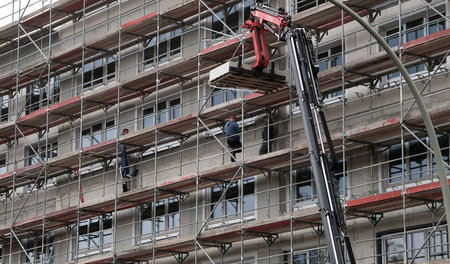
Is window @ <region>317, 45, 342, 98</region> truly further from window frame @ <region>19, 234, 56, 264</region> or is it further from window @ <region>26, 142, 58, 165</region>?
window frame @ <region>19, 234, 56, 264</region>

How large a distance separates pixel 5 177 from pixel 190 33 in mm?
10340

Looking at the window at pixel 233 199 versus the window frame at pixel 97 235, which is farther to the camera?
the window frame at pixel 97 235

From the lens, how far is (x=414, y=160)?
30.0 meters

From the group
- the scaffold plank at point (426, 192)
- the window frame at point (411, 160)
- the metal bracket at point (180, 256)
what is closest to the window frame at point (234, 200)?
the metal bracket at point (180, 256)

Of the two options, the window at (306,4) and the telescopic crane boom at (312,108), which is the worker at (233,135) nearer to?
the window at (306,4)

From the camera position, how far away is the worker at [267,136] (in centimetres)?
3338

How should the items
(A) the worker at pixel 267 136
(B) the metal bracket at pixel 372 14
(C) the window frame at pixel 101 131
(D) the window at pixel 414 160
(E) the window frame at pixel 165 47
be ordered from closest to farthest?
(D) the window at pixel 414 160 < (B) the metal bracket at pixel 372 14 < (A) the worker at pixel 267 136 < (E) the window frame at pixel 165 47 < (C) the window frame at pixel 101 131

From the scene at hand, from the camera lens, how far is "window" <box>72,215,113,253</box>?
130ft

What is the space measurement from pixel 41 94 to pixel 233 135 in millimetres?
13094

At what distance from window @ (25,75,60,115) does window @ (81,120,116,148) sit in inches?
97.2

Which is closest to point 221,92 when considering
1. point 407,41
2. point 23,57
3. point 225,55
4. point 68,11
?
point 225,55

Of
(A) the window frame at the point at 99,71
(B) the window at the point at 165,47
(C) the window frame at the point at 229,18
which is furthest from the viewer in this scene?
(A) the window frame at the point at 99,71

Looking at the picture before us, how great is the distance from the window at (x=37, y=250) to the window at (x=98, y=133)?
4.04 meters

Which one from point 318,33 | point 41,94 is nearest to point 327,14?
point 318,33
